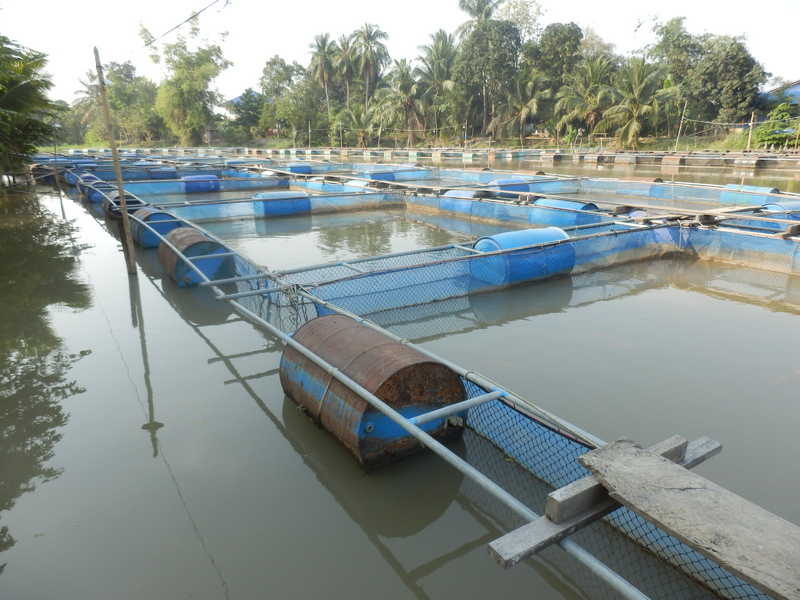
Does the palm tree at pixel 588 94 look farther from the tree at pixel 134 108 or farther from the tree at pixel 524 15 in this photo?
the tree at pixel 134 108

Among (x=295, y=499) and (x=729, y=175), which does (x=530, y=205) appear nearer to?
(x=295, y=499)

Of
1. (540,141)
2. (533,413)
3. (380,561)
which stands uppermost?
(540,141)

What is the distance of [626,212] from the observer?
521 inches

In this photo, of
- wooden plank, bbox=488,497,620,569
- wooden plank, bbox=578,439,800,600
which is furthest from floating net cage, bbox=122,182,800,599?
wooden plank, bbox=488,497,620,569

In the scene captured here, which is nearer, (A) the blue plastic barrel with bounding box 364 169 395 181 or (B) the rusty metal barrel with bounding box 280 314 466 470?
(B) the rusty metal barrel with bounding box 280 314 466 470

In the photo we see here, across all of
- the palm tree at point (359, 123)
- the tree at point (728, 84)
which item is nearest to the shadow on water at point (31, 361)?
the tree at point (728, 84)

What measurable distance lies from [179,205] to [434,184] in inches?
518

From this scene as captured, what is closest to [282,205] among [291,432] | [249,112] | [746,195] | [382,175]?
[382,175]

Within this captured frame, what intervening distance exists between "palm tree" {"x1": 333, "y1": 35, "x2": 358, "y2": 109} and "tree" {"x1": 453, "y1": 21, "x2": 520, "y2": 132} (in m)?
16.3

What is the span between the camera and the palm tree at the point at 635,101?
3712 cm

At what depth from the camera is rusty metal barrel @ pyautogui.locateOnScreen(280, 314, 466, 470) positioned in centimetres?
400

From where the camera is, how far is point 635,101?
38031mm

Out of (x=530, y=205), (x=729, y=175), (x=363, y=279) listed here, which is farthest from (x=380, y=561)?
(x=729, y=175)

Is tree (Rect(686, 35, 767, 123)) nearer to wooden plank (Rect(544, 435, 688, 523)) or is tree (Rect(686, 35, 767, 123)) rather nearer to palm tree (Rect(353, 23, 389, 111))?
palm tree (Rect(353, 23, 389, 111))
